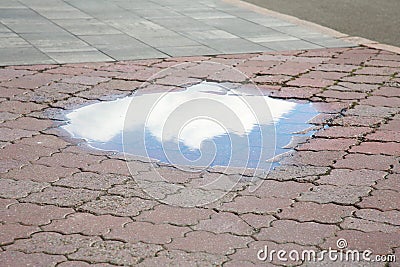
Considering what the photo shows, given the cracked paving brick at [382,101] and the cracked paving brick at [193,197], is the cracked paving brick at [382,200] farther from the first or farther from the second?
the cracked paving brick at [382,101]

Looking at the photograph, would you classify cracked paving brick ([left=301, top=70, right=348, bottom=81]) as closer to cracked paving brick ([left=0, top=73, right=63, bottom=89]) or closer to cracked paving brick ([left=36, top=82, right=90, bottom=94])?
cracked paving brick ([left=36, top=82, right=90, bottom=94])

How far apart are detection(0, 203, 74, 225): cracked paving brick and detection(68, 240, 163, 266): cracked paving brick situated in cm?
40

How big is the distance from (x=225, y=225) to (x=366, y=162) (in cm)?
133

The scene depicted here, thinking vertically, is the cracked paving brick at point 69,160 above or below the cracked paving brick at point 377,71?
below

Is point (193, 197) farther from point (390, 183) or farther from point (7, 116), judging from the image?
point (7, 116)

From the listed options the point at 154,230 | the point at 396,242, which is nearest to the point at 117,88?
the point at 154,230

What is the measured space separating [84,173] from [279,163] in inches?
46.9

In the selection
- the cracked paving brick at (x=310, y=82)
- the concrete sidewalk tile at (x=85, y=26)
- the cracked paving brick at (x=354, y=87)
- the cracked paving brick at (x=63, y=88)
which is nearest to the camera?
the cracked paving brick at (x=63, y=88)

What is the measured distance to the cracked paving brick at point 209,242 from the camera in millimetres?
3783

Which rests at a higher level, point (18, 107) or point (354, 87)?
point (354, 87)

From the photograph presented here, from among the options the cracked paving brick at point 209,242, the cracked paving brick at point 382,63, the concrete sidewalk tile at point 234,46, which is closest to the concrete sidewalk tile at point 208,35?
the concrete sidewalk tile at point 234,46

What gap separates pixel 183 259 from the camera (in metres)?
3.67

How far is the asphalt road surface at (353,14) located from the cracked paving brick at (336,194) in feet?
14.3

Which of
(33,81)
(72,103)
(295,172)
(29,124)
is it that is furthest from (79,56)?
(295,172)
